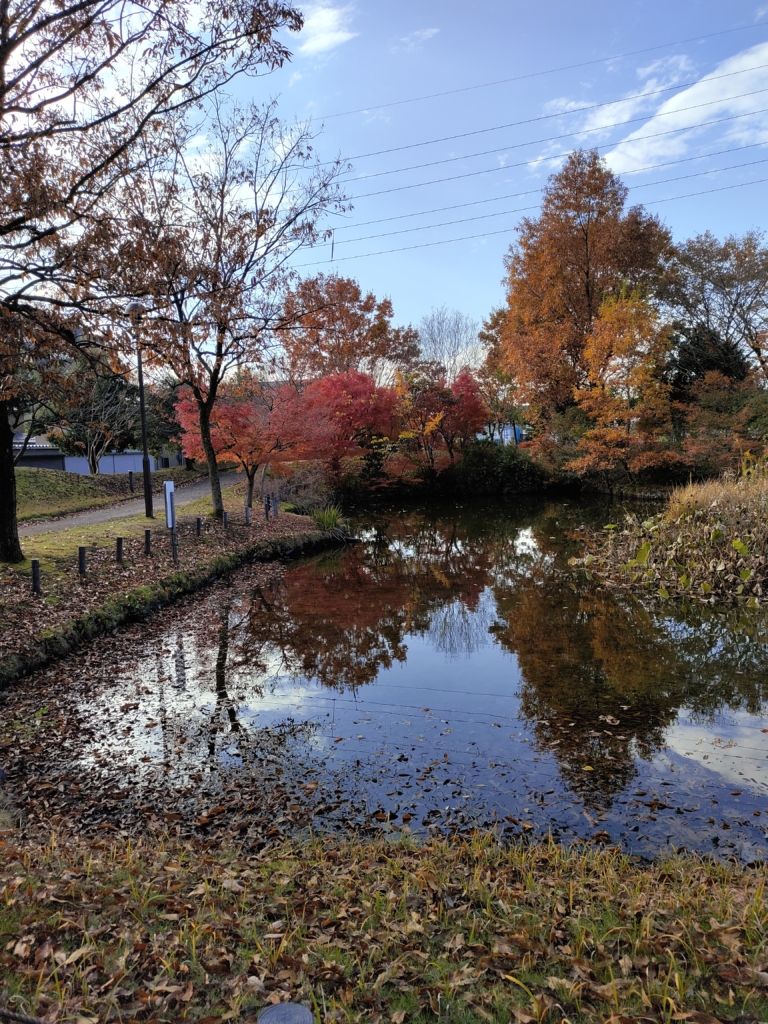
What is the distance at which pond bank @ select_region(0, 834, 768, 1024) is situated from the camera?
2455mm

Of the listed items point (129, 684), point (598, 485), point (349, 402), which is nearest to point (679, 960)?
point (129, 684)

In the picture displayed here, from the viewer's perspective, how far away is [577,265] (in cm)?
2739

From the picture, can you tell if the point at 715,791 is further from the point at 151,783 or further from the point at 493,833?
the point at 151,783

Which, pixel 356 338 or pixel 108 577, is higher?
pixel 356 338

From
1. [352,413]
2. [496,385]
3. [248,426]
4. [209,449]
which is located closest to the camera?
[209,449]

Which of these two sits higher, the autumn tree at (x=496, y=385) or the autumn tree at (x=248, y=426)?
the autumn tree at (x=496, y=385)

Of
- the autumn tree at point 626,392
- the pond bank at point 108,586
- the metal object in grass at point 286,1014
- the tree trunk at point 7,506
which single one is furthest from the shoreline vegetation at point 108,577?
the autumn tree at point 626,392

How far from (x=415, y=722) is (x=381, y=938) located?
145 inches

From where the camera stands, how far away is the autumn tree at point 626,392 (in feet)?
78.9

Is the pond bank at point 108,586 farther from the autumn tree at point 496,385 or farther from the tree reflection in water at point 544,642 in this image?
the autumn tree at point 496,385

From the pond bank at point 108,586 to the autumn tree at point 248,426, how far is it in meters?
2.56

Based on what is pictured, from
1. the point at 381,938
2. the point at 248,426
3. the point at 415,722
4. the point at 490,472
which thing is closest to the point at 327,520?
the point at 248,426

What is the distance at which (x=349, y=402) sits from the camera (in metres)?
27.3

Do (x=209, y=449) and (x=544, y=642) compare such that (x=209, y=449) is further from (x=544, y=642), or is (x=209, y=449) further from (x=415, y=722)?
(x=415, y=722)
